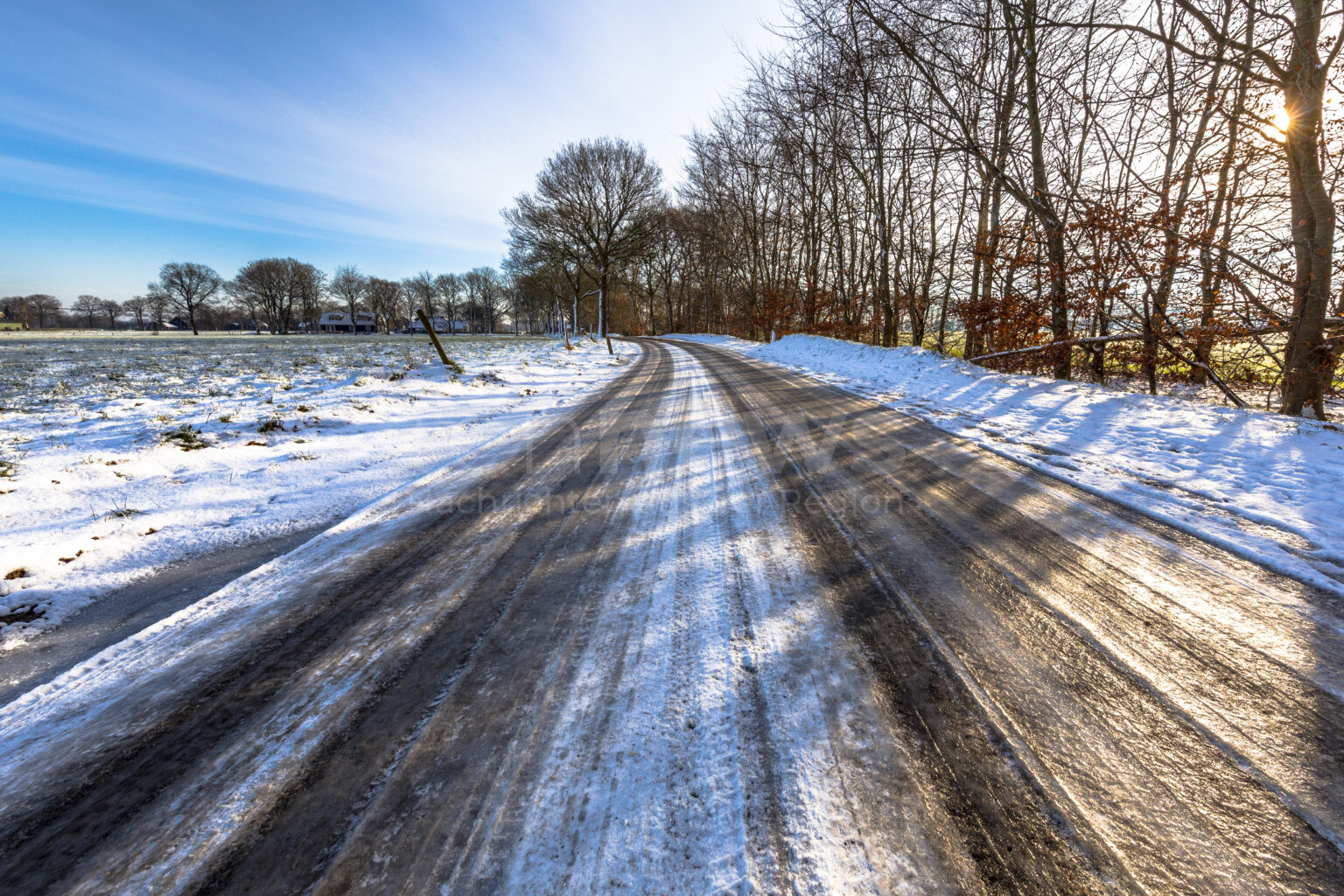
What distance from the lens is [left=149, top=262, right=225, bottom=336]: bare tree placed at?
62375mm

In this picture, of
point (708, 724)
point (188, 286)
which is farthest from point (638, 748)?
point (188, 286)

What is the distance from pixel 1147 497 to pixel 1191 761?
9.32ft

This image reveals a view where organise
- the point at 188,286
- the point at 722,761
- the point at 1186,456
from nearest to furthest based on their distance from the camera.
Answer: the point at 722,761 → the point at 1186,456 → the point at 188,286

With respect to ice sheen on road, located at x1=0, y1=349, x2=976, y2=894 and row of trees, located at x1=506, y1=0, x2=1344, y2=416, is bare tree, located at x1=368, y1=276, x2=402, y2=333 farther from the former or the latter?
ice sheen on road, located at x1=0, y1=349, x2=976, y2=894

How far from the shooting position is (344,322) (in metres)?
91.2

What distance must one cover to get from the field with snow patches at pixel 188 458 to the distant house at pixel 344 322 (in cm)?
9517

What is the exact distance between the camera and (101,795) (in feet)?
4.51

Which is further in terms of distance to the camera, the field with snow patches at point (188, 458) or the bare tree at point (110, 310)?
the bare tree at point (110, 310)

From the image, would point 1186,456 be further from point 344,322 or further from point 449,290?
point 344,322

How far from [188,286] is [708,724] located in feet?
305

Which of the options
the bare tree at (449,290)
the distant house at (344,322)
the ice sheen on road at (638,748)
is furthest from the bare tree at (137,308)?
the ice sheen on road at (638,748)

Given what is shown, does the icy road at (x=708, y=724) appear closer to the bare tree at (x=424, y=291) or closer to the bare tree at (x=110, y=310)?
the bare tree at (x=424, y=291)

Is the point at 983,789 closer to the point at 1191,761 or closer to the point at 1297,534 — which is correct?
the point at 1191,761

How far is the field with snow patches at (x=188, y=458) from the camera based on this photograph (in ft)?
8.90
